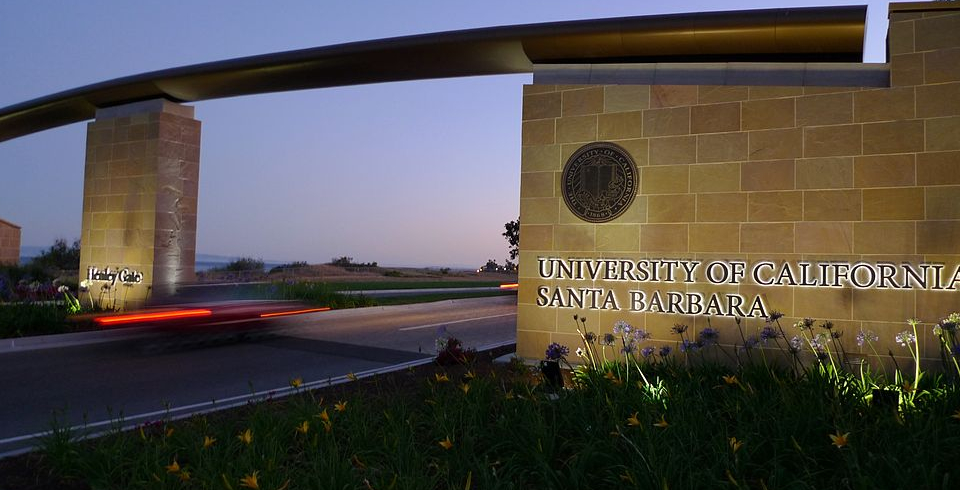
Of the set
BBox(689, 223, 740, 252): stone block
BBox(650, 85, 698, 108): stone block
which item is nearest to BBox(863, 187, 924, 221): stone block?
BBox(689, 223, 740, 252): stone block

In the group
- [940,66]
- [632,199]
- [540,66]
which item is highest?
[540,66]

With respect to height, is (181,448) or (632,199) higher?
(632,199)

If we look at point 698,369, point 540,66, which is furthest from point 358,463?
point 540,66

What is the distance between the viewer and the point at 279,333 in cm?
1432

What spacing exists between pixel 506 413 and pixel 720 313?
381 centimetres

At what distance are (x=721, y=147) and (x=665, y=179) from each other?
779 mm

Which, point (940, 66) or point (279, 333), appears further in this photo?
point (279, 333)

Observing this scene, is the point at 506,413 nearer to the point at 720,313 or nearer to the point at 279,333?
the point at 720,313

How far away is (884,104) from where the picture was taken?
7.73 meters

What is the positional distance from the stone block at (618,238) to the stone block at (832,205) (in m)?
2.02

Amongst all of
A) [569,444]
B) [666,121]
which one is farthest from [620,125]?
[569,444]

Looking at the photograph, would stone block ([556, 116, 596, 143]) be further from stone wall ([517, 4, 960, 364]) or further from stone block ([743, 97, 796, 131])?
stone block ([743, 97, 796, 131])

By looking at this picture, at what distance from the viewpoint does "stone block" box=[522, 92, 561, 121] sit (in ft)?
30.9

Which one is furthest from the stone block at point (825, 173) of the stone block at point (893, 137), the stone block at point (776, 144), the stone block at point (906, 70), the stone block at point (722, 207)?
the stone block at point (906, 70)
